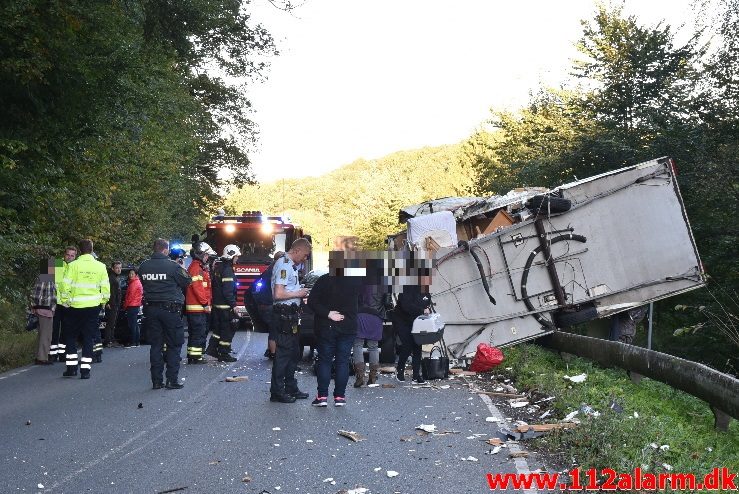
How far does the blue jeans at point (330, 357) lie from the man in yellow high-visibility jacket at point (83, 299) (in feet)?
14.3

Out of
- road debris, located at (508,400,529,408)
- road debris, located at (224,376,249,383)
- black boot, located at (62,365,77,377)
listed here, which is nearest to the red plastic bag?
road debris, located at (508,400,529,408)

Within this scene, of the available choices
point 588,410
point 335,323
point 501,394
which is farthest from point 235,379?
point 588,410

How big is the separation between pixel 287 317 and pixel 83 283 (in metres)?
4.12

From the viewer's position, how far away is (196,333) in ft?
48.5


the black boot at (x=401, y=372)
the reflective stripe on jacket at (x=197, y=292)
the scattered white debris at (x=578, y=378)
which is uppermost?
the reflective stripe on jacket at (x=197, y=292)

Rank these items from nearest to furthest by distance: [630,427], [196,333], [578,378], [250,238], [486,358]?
[630,427] → [578,378] → [486,358] → [196,333] → [250,238]

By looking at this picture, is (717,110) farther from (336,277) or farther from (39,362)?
(39,362)

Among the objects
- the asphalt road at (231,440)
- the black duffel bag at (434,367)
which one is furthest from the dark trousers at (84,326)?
the black duffel bag at (434,367)

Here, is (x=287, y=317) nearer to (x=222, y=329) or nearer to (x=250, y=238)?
(x=222, y=329)

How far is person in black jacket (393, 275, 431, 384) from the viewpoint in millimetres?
12406

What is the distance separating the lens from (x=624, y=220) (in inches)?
563

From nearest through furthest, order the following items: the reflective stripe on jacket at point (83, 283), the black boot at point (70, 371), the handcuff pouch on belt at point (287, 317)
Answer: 1. the handcuff pouch on belt at point (287, 317)
2. the reflective stripe on jacket at point (83, 283)
3. the black boot at point (70, 371)

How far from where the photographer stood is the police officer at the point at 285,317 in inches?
406

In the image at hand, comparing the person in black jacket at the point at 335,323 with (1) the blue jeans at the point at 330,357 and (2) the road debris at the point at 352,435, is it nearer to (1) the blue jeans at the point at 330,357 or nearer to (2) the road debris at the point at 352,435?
(1) the blue jeans at the point at 330,357
